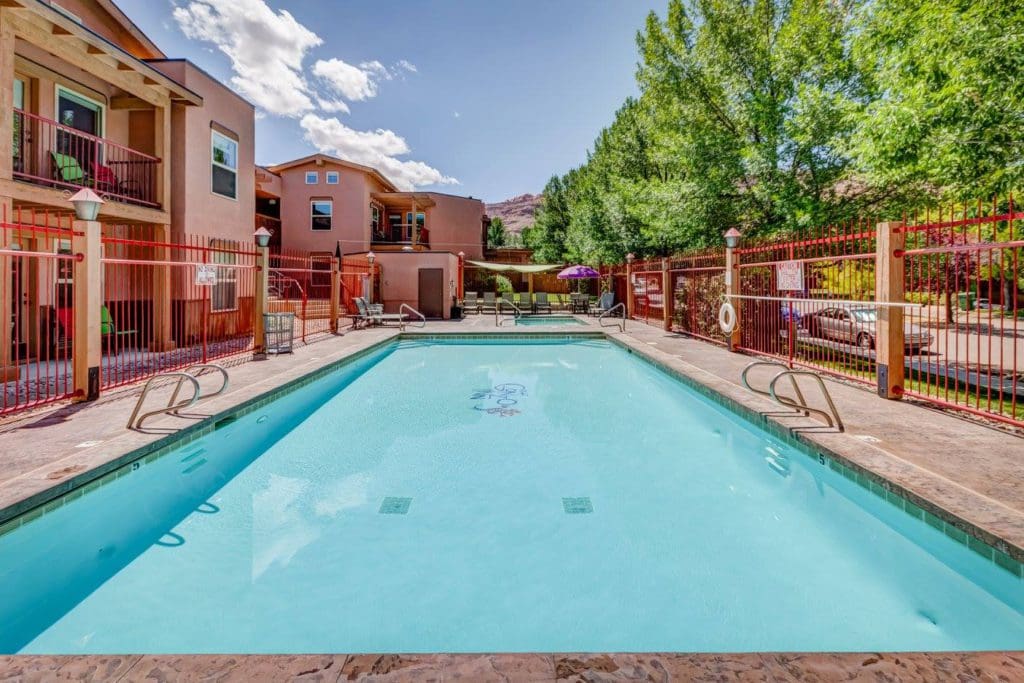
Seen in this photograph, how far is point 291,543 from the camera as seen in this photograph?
3.78 m

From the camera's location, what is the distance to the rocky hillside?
153m

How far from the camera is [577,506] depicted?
4398 millimetres

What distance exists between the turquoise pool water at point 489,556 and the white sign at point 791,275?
10.1 feet

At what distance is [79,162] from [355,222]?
14.9m

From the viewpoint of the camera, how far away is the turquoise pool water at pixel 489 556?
2816 mm

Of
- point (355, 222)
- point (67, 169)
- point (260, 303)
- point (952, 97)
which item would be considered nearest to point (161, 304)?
point (260, 303)

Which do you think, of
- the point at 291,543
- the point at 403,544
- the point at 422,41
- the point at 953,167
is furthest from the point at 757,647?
the point at 422,41

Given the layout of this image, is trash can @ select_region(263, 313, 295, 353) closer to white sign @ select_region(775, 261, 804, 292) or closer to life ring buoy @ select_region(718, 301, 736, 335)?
life ring buoy @ select_region(718, 301, 736, 335)

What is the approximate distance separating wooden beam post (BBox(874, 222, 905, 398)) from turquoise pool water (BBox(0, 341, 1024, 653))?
2.08 meters

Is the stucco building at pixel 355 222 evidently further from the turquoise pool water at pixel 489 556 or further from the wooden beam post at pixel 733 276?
the turquoise pool water at pixel 489 556

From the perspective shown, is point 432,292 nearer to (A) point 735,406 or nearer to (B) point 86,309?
(B) point 86,309

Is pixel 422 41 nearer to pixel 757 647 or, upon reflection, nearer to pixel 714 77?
pixel 714 77

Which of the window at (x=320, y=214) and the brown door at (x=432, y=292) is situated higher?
the window at (x=320, y=214)

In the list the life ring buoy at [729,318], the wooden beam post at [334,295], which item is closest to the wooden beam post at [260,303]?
the wooden beam post at [334,295]
